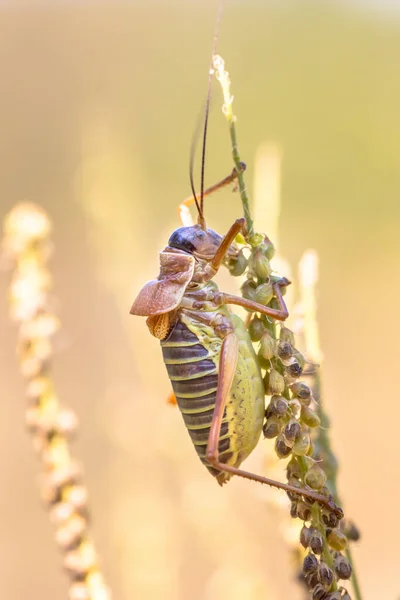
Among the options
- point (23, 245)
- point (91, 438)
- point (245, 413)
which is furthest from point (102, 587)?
point (91, 438)

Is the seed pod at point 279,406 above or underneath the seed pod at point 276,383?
underneath

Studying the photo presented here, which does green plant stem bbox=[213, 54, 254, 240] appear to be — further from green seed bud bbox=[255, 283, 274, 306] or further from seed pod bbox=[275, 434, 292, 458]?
seed pod bbox=[275, 434, 292, 458]

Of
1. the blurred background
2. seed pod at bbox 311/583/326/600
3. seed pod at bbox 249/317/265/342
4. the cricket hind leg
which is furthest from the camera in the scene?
the blurred background

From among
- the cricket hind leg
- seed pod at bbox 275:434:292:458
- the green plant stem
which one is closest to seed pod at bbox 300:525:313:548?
seed pod at bbox 275:434:292:458

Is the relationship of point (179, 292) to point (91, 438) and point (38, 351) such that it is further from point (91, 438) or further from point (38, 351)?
point (91, 438)

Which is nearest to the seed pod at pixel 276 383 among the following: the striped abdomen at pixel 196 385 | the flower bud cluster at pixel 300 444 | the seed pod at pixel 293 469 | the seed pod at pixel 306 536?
the flower bud cluster at pixel 300 444

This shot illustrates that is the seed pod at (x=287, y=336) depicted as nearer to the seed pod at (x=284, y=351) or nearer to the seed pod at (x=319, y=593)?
the seed pod at (x=284, y=351)
